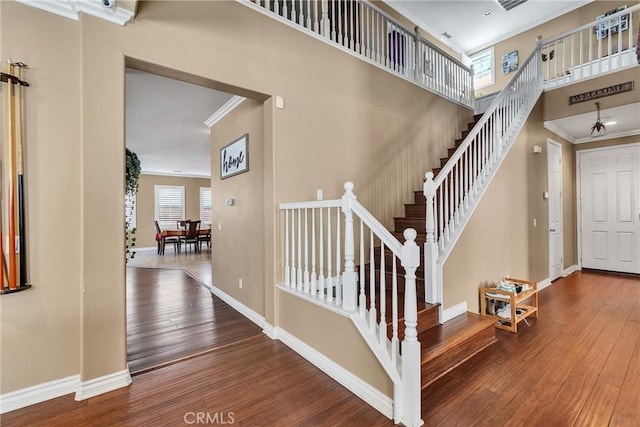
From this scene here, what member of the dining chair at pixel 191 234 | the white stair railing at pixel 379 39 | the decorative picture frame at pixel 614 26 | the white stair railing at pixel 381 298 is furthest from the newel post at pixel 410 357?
the dining chair at pixel 191 234

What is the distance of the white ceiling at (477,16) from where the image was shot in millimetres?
5414

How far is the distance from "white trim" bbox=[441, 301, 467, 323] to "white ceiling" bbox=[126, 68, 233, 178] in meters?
3.53

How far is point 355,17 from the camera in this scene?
12.2 feet

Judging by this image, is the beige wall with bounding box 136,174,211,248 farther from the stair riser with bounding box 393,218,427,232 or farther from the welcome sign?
the welcome sign

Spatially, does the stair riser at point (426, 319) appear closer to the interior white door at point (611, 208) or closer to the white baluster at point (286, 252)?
the white baluster at point (286, 252)

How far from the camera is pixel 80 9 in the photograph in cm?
193

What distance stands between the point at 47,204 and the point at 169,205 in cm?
944

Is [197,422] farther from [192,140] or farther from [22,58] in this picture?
[192,140]

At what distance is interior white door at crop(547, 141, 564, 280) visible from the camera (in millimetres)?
4875

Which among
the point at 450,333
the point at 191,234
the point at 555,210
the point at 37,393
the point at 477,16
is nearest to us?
the point at 37,393

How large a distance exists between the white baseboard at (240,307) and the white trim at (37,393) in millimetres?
1536

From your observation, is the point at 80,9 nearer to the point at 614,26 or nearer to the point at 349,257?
the point at 349,257

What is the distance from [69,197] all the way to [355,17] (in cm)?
365

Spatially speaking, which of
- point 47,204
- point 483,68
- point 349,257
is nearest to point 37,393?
point 47,204
